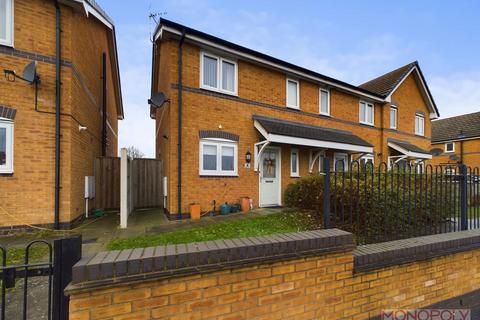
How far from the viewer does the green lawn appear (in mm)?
5086

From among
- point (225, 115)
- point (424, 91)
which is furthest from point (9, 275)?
point (424, 91)

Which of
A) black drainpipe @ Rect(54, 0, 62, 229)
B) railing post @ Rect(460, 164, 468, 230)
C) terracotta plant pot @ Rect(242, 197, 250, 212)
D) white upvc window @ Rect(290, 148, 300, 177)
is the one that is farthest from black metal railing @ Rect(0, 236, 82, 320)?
white upvc window @ Rect(290, 148, 300, 177)

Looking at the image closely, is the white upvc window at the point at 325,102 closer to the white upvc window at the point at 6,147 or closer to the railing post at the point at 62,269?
the white upvc window at the point at 6,147

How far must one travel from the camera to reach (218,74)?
8641mm

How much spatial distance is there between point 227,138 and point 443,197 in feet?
19.6

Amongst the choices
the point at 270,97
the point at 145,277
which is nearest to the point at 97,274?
the point at 145,277

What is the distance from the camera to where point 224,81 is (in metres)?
8.86

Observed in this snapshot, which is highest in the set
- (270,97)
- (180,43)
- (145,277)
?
(180,43)

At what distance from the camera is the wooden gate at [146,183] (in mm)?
10266

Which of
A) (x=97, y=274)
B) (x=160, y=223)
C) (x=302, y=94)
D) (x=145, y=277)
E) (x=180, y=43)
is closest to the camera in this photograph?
(x=97, y=274)

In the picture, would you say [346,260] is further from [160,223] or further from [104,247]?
[160,223]

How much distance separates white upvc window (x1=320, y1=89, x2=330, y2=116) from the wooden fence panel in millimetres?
9181

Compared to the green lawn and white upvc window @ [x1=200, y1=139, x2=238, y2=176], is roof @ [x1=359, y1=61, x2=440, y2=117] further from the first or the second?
the green lawn

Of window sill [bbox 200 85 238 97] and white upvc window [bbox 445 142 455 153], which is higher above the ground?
window sill [bbox 200 85 238 97]
